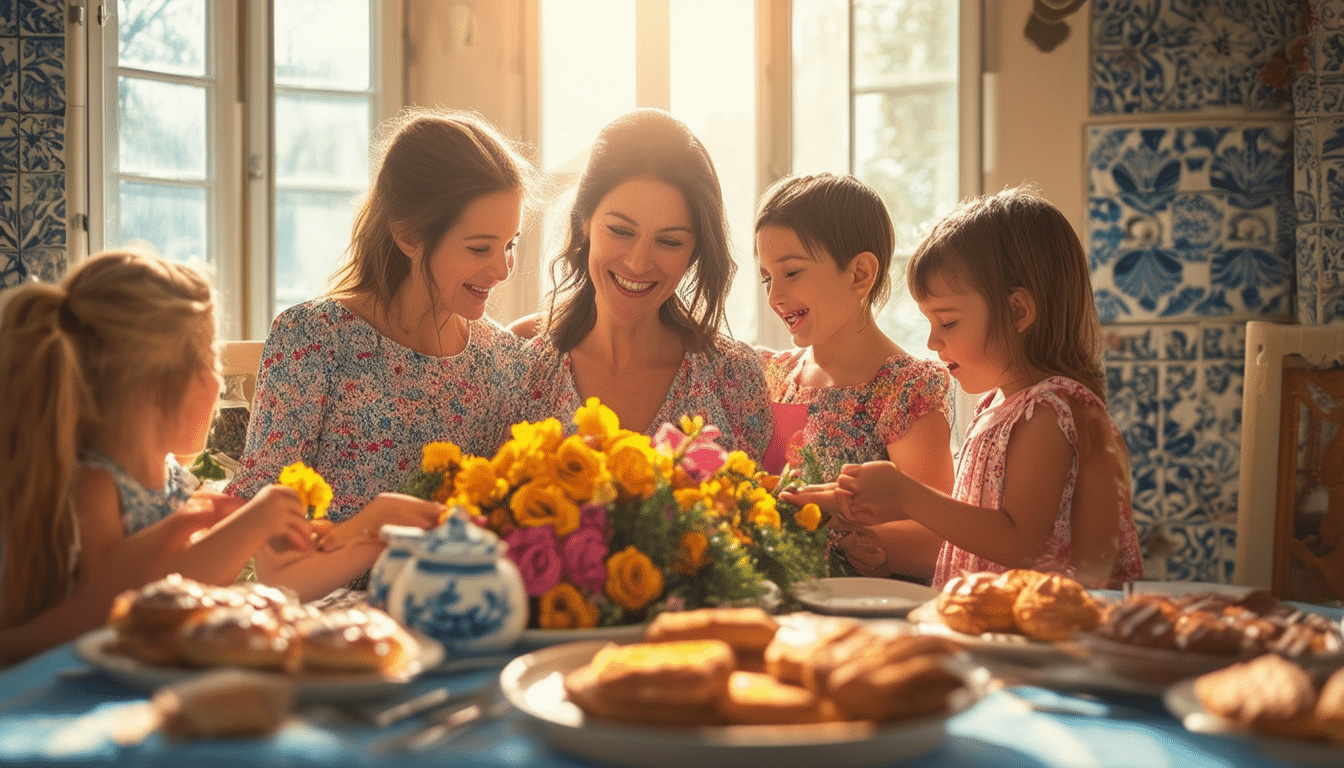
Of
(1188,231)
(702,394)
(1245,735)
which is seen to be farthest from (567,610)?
(1188,231)

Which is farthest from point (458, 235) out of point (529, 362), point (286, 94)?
point (286, 94)

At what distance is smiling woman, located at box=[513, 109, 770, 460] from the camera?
2.15m

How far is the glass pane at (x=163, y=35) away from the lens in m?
3.49

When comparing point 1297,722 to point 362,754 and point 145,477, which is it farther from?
point 145,477

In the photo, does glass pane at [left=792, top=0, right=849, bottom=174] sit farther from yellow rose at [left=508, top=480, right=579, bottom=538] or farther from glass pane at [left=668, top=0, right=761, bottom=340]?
yellow rose at [left=508, top=480, right=579, bottom=538]

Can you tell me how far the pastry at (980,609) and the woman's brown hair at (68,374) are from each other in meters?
0.92

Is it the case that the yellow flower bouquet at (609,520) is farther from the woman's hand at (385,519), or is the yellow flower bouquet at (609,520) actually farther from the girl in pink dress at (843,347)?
the girl in pink dress at (843,347)

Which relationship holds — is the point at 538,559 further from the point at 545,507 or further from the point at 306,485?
the point at 306,485

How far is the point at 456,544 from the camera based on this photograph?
3.45 ft

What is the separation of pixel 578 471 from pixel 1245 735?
65 centimetres

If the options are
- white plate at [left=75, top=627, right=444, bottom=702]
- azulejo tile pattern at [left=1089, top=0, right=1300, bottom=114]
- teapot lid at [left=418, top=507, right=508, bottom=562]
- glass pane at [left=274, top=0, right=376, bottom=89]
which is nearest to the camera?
white plate at [left=75, top=627, right=444, bottom=702]

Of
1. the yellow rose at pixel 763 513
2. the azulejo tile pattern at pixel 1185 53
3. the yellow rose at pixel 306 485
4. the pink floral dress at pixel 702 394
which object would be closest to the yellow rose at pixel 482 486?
the yellow rose at pixel 306 485

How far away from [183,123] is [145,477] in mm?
2557

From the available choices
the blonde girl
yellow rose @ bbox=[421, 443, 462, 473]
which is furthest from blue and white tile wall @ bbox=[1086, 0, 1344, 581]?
the blonde girl
